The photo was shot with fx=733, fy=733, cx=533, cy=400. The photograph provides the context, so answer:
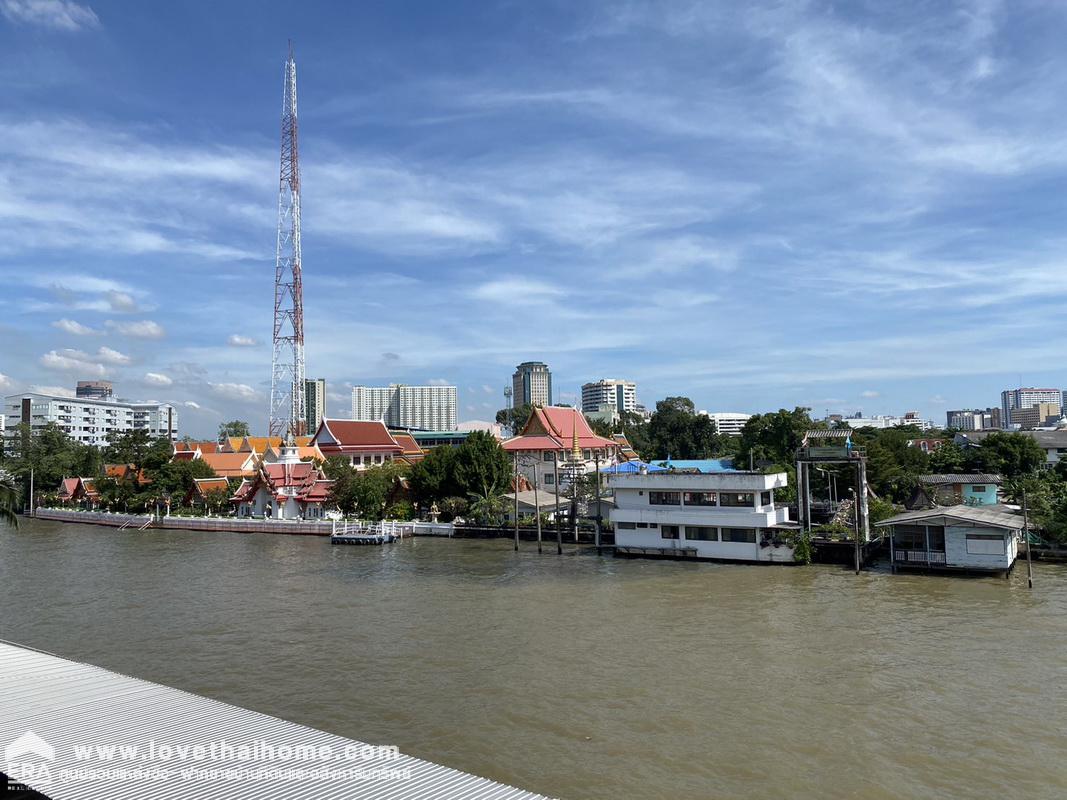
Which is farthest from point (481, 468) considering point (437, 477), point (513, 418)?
point (513, 418)

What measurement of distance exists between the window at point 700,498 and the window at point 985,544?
1021cm

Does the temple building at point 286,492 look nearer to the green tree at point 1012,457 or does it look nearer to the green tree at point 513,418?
the green tree at point 1012,457

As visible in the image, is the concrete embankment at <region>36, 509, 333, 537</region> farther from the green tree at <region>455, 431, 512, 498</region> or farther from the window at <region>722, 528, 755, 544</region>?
the window at <region>722, 528, 755, 544</region>

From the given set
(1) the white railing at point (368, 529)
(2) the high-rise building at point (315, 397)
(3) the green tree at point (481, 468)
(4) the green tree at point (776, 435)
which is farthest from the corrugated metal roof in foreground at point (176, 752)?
(2) the high-rise building at point (315, 397)

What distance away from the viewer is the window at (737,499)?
109ft

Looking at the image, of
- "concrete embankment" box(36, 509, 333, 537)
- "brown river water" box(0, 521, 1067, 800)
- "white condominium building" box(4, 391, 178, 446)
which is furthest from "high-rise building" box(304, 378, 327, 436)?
"brown river water" box(0, 521, 1067, 800)

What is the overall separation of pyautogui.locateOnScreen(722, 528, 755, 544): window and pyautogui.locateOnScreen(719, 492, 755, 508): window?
42.5 inches

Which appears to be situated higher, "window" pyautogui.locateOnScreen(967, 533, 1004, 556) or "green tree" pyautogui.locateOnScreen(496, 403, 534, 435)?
"green tree" pyautogui.locateOnScreen(496, 403, 534, 435)

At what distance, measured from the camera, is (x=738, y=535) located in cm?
3325

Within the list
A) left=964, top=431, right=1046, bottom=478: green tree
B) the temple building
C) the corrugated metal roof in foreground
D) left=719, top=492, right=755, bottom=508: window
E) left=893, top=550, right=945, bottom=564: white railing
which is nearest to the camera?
the corrugated metal roof in foreground

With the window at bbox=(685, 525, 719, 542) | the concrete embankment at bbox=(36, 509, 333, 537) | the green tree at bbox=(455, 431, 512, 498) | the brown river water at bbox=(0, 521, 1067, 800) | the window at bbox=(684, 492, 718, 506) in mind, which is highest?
the green tree at bbox=(455, 431, 512, 498)

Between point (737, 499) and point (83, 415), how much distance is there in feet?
433

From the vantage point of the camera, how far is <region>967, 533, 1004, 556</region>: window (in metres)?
28.4

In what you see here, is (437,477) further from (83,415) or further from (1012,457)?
(83,415)
